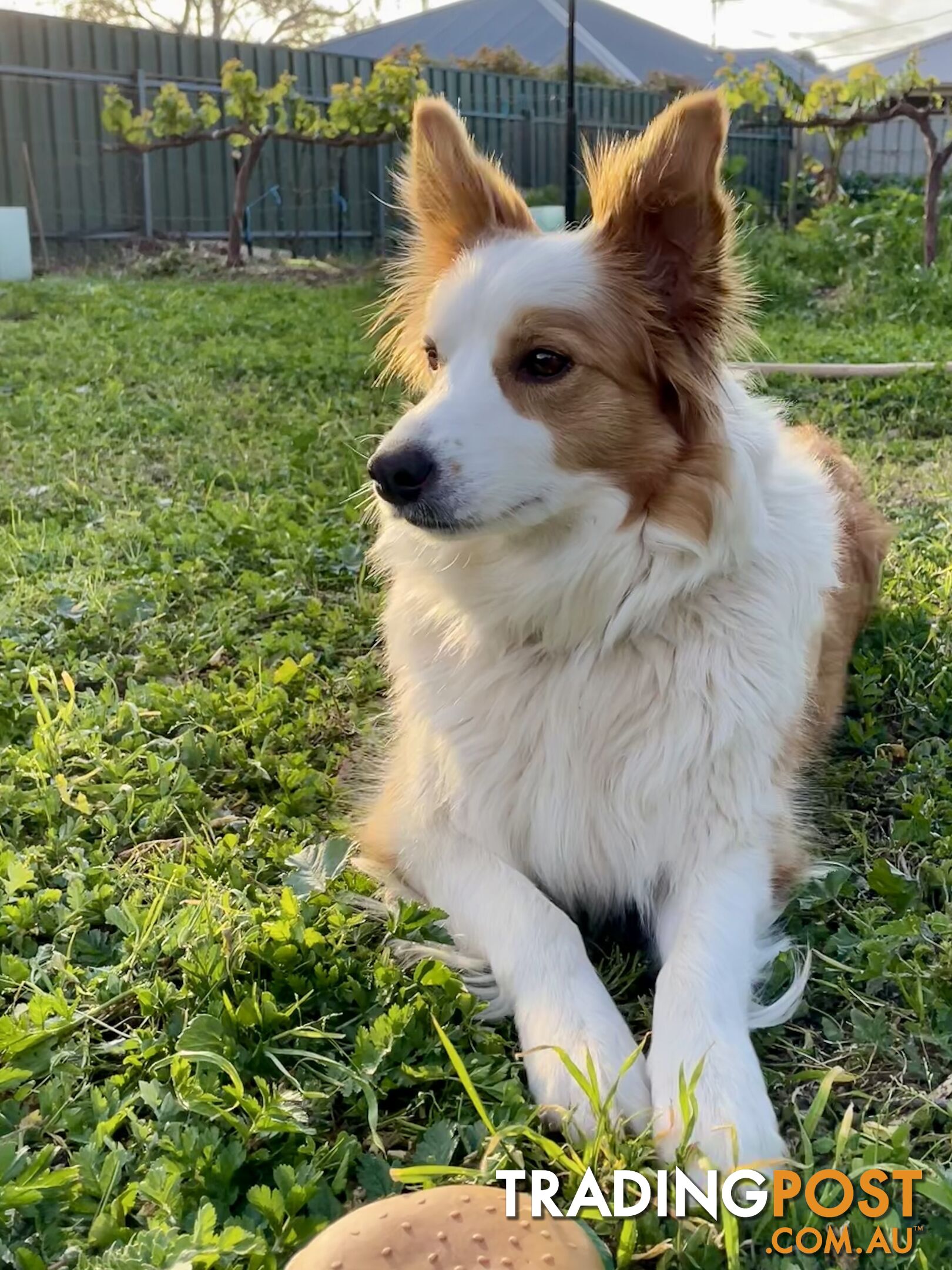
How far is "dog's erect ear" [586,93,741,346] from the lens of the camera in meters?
2.21

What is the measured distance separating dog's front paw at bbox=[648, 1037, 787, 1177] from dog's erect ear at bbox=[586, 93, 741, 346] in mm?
1487

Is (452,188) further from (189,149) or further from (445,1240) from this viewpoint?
(189,149)

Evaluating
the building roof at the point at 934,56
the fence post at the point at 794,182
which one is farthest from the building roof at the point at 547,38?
the fence post at the point at 794,182

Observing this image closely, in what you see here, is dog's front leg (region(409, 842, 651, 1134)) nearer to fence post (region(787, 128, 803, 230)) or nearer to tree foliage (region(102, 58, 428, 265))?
tree foliage (region(102, 58, 428, 265))

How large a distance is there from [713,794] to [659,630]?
1.20ft

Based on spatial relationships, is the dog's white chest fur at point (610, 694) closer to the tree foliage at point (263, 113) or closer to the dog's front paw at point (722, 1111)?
the dog's front paw at point (722, 1111)

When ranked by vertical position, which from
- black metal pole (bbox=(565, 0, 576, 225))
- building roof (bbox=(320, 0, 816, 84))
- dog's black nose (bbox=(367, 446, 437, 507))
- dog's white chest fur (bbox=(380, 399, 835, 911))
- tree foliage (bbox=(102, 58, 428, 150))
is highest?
building roof (bbox=(320, 0, 816, 84))

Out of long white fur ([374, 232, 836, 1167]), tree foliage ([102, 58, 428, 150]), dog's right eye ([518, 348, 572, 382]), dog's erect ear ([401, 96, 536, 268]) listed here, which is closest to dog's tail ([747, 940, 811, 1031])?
long white fur ([374, 232, 836, 1167])

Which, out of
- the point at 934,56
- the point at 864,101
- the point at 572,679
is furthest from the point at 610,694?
the point at 934,56

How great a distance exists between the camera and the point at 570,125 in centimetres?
773

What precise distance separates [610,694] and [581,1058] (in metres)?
0.81

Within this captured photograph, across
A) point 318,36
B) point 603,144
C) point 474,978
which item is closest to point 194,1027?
point 474,978

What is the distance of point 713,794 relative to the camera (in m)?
2.27

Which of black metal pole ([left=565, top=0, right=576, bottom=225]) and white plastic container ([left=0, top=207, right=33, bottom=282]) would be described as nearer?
black metal pole ([left=565, top=0, right=576, bottom=225])
